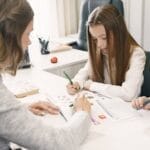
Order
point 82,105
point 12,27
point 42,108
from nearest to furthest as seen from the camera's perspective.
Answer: point 12,27 → point 82,105 → point 42,108

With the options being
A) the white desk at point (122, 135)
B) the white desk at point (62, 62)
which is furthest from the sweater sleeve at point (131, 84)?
the white desk at point (62, 62)

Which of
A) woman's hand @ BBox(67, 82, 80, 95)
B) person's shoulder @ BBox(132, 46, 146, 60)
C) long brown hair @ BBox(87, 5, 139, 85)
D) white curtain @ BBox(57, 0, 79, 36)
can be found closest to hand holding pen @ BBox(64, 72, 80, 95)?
woman's hand @ BBox(67, 82, 80, 95)

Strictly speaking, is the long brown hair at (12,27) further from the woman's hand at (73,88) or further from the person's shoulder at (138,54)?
the person's shoulder at (138,54)

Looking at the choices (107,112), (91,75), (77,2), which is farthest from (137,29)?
(107,112)

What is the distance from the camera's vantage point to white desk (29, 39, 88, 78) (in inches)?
91.0

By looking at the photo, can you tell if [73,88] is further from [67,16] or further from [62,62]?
[67,16]

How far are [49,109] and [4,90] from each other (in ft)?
1.59

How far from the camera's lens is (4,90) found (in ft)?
3.32

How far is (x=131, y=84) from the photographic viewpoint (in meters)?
1.76

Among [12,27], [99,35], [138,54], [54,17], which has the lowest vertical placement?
[54,17]

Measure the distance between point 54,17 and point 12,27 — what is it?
2.61 m

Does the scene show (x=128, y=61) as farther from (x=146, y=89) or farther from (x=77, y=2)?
(x=77, y=2)

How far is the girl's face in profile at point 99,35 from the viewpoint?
1.80 m

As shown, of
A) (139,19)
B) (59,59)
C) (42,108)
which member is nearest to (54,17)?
(139,19)
